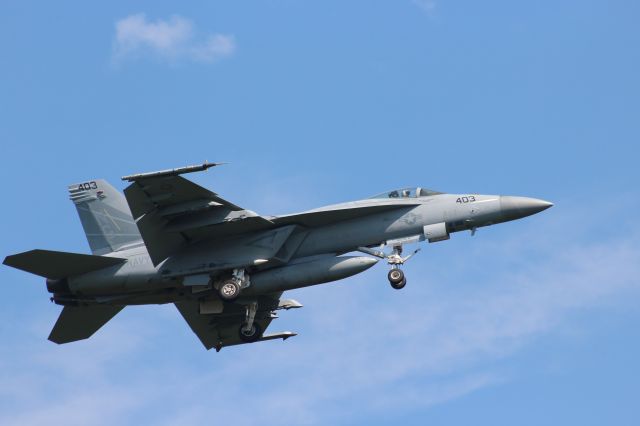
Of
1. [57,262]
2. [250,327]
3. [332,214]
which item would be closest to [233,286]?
Result: [250,327]

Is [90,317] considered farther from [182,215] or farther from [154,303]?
[182,215]

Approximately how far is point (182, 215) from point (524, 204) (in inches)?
329

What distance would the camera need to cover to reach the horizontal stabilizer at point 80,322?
32.4 m

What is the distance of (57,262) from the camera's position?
29.9 m

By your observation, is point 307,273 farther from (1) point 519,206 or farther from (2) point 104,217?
(2) point 104,217

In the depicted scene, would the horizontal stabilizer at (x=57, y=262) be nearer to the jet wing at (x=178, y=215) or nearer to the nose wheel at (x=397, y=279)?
the jet wing at (x=178, y=215)

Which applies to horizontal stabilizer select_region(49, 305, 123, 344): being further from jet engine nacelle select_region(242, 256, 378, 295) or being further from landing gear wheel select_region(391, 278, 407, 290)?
landing gear wheel select_region(391, 278, 407, 290)

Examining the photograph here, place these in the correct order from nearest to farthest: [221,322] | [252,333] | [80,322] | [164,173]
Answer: [164,173] < [80,322] < [252,333] < [221,322]

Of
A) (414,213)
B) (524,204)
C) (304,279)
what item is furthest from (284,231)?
(524,204)

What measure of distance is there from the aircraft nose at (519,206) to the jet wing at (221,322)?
7365mm

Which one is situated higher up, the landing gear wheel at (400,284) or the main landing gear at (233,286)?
the main landing gear at (233,286)

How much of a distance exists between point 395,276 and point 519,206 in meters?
3.58

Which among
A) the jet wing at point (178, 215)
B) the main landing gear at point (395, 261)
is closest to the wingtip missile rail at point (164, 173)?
the jet wing at point (178, 215)

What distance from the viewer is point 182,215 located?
29.5 m
